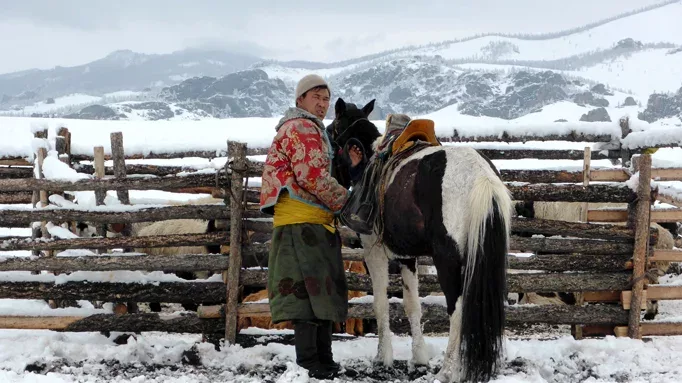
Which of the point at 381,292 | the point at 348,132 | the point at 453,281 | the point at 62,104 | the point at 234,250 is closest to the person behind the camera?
the point at 453,281

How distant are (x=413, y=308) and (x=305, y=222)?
1.18 m

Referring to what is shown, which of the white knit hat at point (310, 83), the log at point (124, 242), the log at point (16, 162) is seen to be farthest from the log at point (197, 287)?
the log at point (16, 162)

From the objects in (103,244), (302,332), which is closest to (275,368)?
(302,332)

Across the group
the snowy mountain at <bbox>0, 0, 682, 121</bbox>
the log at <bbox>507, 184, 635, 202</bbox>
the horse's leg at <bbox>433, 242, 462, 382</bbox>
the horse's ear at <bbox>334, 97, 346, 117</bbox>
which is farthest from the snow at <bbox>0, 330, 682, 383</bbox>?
the snowy mountain at <bbox>0, 0, 682, 121</bbox>

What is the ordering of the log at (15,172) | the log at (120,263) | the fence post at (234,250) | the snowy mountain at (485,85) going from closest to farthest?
1. the fence post at (234,250)
2. the log at (120,263)
3. the log at (15,172)
4. the snowy mountain at (485,85)

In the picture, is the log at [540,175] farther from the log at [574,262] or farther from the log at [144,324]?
the log at [144,324]

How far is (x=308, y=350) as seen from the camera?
4094 millimetres

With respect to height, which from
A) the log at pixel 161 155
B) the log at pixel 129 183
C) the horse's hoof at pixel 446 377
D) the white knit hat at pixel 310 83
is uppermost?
the white knit hat at pixel 310 83

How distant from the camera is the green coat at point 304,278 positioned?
401 cm

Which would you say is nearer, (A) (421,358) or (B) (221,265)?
(A) (421,358)

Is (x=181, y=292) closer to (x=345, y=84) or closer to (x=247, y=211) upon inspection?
(x=247, y=211)

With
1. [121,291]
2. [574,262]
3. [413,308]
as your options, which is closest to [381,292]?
[413,308]

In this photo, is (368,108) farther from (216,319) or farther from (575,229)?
(575,229)

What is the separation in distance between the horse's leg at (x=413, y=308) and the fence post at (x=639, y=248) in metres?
2.21
